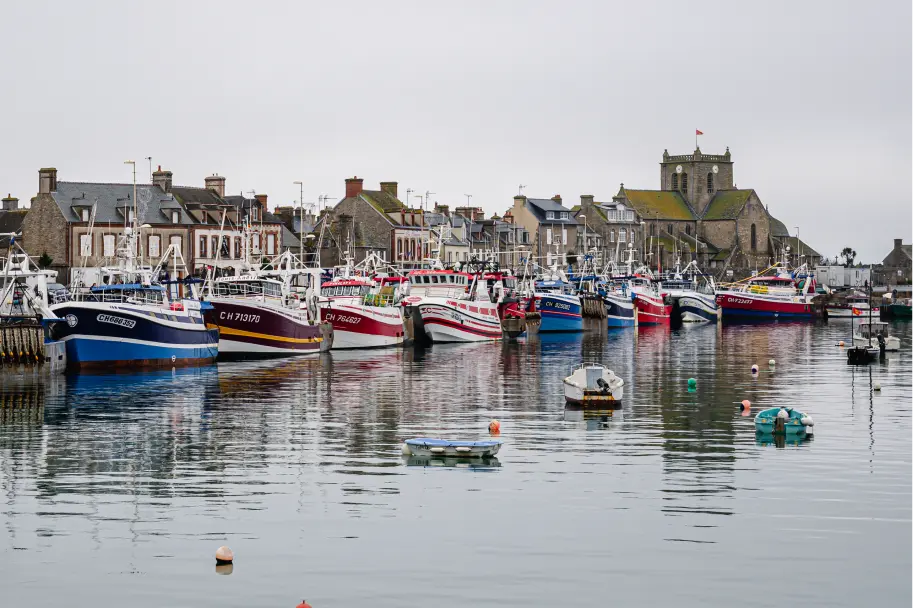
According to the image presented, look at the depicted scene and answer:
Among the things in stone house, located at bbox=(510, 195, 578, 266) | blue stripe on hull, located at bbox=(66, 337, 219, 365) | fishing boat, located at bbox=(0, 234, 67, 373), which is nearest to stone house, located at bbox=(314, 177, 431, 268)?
stone house, located at bbox=(510, 195, 578, 266)

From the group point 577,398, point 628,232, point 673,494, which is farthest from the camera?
point 628,232

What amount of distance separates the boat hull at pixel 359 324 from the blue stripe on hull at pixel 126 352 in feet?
50.3

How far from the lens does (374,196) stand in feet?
465

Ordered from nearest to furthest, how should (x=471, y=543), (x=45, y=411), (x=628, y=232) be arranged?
(x=471, y=543) < (x=45, y=411) < (x=628, y=232)

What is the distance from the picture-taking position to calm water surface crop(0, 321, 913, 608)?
22.0 meters

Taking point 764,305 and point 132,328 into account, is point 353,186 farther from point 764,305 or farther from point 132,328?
point 132,328

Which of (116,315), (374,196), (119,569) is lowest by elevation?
(119,569)

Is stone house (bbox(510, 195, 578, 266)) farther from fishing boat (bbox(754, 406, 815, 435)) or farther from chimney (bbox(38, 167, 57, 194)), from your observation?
fishing boat (bbox(754, 406, 815, 435))

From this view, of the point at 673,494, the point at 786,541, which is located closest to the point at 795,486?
the point at 673,494

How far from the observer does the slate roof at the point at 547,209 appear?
566 feet

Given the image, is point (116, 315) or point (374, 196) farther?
point (374, 196)

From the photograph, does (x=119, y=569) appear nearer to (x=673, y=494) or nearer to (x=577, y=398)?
(x=673, y=494)

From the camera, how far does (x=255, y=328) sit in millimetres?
69000

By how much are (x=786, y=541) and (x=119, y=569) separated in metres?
12.2
